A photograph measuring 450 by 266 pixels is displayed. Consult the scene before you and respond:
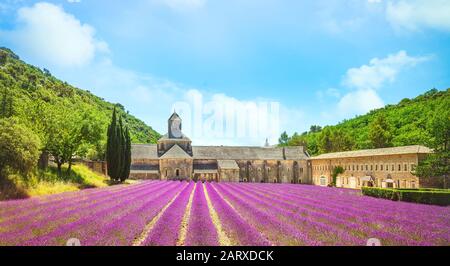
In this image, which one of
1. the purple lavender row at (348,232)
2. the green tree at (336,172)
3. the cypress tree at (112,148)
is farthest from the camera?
the green tree at (336,172)

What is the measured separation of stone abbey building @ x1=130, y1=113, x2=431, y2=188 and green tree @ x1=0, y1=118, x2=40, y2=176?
152 feet

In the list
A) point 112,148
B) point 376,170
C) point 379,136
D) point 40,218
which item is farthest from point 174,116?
point 40,218

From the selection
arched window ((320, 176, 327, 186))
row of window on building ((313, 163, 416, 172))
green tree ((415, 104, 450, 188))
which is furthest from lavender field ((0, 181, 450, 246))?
arched window ((320, 176, 327, 186))

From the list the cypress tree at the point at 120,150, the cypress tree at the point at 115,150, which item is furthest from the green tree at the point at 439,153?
the cypress tree at the point at 115,150

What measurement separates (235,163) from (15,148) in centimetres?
5366

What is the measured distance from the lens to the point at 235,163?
7356 cm

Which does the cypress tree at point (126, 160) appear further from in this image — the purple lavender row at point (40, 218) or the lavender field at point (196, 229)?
the lavender field at point (196, 229)

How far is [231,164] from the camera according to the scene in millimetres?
72812

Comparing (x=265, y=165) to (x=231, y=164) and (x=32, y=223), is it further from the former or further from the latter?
(x=32, y=223)

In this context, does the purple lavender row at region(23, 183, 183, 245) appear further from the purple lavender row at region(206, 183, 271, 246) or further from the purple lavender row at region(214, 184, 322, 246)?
the purple lavender row at region(214, 184, 322, 246)

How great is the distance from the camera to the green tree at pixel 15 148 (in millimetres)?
22312

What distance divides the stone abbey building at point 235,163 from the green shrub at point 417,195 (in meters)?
22.4

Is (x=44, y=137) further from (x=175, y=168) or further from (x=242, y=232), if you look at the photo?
(x=175, y=168)
